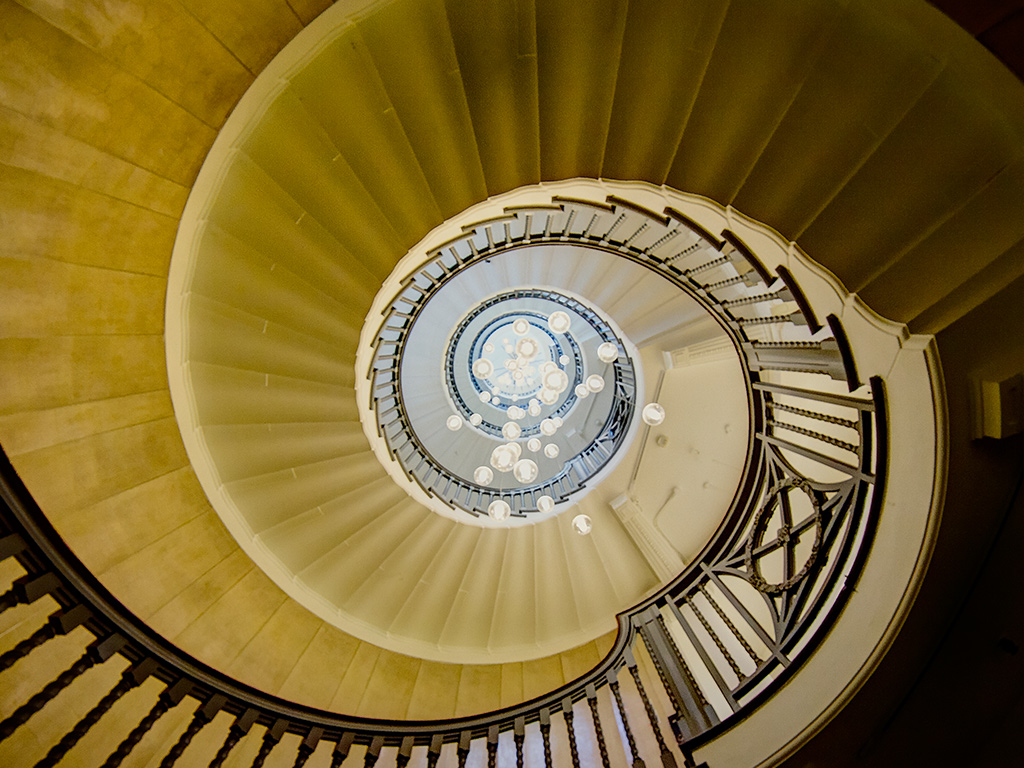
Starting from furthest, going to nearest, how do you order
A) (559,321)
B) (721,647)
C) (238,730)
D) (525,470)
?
(559,321) → (525,470) → (721,647) → (238,730)

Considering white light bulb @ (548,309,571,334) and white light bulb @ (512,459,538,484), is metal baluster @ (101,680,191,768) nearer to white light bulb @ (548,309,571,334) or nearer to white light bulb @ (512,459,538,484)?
white light bulb @ (512,459,538,484)

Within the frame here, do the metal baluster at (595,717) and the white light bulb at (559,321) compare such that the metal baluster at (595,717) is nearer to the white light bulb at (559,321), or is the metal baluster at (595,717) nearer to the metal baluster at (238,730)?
the metal baluster at (238,730)

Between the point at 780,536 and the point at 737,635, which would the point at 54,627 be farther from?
the point at 780,536

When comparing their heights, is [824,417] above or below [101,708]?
above

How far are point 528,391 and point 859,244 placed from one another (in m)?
9.14

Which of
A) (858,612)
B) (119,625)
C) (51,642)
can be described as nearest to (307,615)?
(51,642)

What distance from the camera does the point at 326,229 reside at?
316 centimetres

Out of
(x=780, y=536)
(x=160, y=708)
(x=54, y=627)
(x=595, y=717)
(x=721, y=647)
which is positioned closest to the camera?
(x=54, y=627)

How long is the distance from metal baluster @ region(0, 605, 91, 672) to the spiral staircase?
0.5 inches

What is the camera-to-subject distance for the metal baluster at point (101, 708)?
204 centimetres

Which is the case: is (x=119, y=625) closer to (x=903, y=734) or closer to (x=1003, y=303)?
(x=903, y=734)

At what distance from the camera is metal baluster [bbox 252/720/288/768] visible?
8.35 ft

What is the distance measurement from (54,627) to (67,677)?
0.25 m

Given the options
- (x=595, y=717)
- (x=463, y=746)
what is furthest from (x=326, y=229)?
(x=595, y=717)
